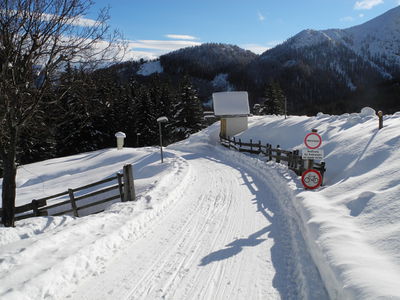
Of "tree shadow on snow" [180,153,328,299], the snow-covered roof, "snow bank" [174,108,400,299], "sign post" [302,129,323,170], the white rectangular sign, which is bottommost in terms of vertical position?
"tree shadow on snow" [180,153,328,299]

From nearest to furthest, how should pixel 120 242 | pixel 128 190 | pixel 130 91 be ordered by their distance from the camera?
pixel 120 242
pixel 128 190
pixel 130 91

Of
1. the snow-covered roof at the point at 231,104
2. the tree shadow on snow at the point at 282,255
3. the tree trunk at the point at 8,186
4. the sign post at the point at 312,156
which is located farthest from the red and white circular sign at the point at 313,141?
the snow-covered roof at the point at 231,104

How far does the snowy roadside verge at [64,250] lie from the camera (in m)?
4.29

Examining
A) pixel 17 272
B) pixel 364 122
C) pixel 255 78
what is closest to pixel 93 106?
pixel 17 272

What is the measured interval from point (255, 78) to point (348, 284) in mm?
170528

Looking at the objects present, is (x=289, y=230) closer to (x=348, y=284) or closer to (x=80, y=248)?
(x=348, y=284)

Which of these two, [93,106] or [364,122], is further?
[364,122]

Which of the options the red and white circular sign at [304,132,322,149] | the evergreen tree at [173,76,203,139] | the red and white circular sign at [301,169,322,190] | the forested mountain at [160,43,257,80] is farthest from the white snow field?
the forested mountain at [160,43,257,80]

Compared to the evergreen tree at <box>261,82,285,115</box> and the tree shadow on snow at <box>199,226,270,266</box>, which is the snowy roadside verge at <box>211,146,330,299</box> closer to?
the tree shadow on snow at <box>199,226,270,266</box>

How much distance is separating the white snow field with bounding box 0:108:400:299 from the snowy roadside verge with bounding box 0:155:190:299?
2 cm

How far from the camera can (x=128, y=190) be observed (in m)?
9.17

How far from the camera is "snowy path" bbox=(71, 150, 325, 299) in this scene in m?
4.47

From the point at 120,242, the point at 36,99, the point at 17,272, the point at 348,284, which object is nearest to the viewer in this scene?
the point at 348,284

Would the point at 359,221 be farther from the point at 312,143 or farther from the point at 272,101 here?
the point at 272,101
